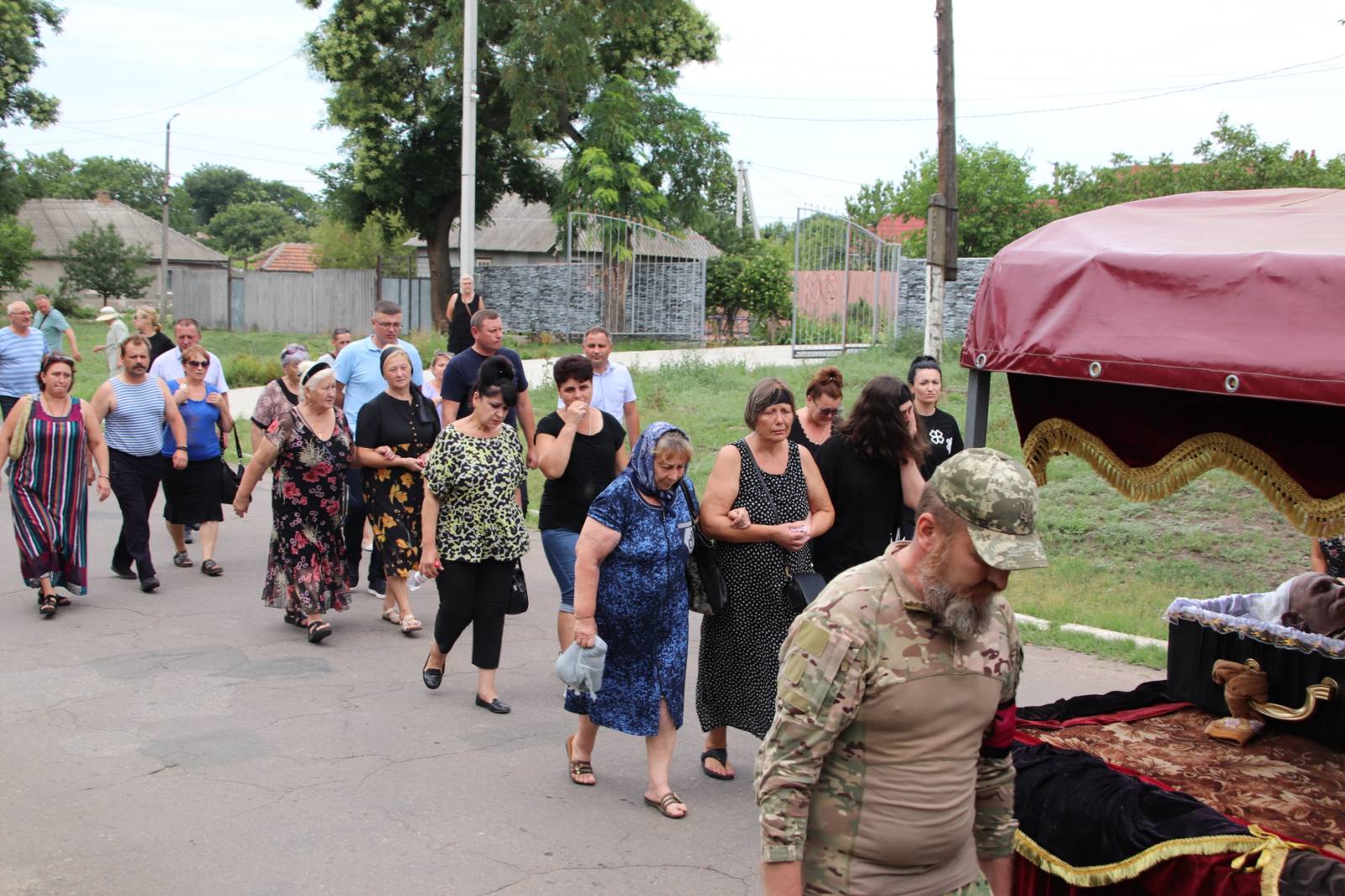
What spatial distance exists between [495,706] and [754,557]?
6.31 feet

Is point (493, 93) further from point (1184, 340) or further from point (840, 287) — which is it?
point (1184, 340)

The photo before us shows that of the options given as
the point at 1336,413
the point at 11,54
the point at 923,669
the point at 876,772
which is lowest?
the point at 876,772

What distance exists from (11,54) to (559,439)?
3545cm

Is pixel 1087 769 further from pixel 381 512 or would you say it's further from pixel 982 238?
pixel 982 238

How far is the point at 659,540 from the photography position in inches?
209

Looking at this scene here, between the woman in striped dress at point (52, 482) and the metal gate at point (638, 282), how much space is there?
57.6 feet

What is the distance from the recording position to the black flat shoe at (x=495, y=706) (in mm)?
6590

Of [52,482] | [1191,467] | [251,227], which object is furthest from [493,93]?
[251,227]

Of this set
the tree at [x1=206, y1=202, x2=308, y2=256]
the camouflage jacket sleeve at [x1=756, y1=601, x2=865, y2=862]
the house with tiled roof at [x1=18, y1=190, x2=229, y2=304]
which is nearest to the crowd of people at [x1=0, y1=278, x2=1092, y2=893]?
the camouflage jacket sleeve at [x1=756, y1=601, x2=865, y2=862]

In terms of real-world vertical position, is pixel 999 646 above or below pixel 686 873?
above

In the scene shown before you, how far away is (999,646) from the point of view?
2832mm

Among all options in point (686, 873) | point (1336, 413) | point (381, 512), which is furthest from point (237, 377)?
point (1336, 413)

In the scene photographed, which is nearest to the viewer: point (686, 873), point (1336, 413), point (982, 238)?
point (1336, 413)

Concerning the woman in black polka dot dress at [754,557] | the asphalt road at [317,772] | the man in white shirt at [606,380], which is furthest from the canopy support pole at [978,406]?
the man in white shirt at [606,380]
